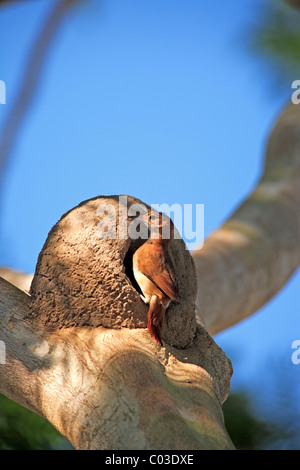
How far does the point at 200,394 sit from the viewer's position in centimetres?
382

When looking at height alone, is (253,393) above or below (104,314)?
below

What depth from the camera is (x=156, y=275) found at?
4406 millimetres

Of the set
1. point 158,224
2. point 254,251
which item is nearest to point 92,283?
point 158,224

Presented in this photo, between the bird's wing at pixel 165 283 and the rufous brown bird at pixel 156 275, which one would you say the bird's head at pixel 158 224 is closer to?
the rufous brown bird at pixel 156 275

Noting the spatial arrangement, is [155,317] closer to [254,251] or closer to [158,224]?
[158,224]

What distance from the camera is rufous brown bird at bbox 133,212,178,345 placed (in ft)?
14.1

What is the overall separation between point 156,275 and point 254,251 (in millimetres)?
3578

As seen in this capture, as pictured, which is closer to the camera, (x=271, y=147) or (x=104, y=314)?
(x=104, y=314)

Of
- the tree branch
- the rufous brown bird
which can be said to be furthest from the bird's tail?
the tree branch

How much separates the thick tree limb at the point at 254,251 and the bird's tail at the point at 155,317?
99.5 inches

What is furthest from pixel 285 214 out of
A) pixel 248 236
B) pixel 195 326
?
pixel 195 326

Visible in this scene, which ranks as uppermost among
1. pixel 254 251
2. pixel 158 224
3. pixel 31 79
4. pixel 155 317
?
pixel 31 79

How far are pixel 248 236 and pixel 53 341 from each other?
13.9 ft
